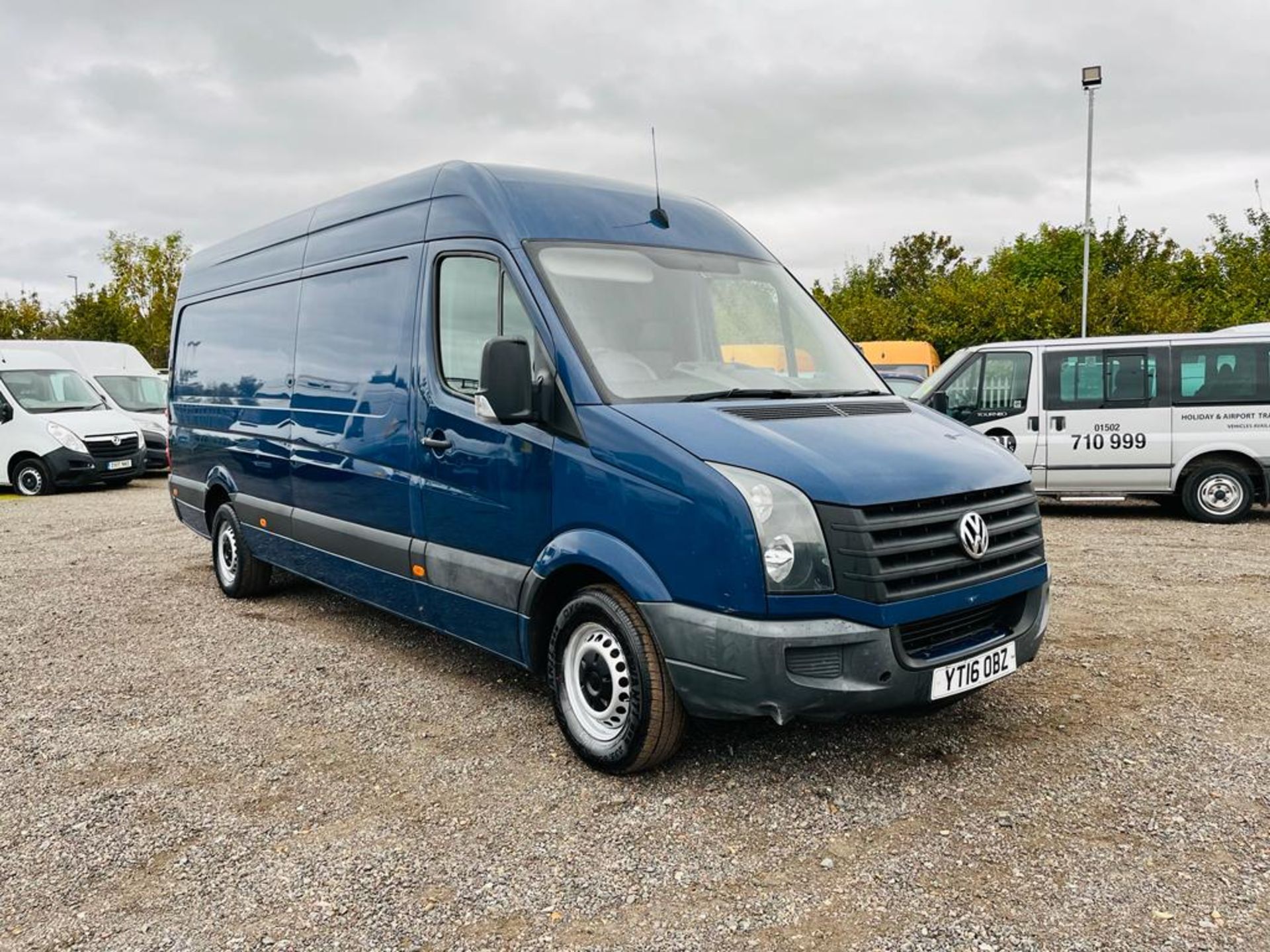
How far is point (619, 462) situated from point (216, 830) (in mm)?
1977

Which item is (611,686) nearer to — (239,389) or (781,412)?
(781,412)

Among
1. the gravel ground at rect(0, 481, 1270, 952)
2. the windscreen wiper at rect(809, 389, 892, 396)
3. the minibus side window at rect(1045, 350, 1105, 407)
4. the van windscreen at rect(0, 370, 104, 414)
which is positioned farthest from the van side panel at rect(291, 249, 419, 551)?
the van windscreen at rect(0, 370, 104, 414)

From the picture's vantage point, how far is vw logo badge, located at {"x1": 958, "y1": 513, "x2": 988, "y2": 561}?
3.61 m

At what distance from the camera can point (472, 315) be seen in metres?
4.48

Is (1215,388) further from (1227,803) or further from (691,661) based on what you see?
(691,661)

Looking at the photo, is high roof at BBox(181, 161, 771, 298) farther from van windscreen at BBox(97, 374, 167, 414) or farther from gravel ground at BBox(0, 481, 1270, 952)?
van windscreen at BBox(97, 374, 167, 414)

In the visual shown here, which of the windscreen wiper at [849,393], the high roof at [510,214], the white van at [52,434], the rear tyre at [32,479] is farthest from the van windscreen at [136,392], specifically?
the windscreen wiper at [849,393]

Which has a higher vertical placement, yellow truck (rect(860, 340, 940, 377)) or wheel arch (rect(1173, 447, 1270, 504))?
yellow truck (rect(860, 340, 940, 377))

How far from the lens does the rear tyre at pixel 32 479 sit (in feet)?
48.9

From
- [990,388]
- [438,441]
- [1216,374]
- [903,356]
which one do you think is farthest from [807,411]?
[903,356]

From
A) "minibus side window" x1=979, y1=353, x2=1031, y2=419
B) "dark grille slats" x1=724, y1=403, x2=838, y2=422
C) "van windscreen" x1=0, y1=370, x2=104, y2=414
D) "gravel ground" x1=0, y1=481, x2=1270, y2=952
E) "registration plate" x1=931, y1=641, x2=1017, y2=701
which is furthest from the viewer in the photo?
"van windscreen" x1=0, y1=370, x2=104, y2=414

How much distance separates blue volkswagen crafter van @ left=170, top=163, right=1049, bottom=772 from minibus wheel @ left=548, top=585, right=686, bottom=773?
11 mm

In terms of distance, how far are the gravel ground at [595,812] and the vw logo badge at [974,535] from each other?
35.5 inches

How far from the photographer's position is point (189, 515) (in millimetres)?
7844
